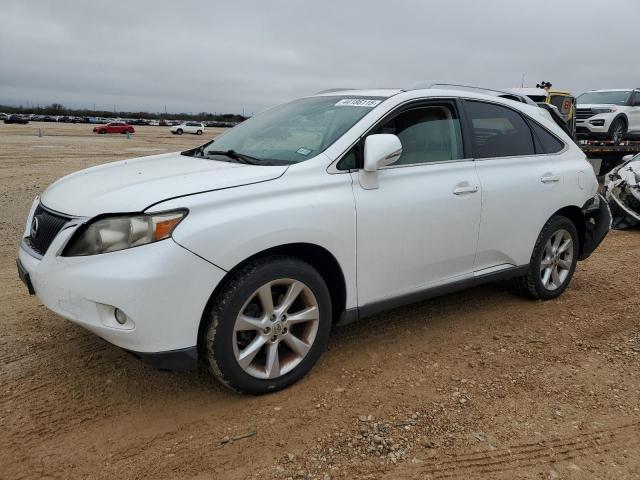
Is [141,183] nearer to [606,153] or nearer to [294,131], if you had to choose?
[294,131]

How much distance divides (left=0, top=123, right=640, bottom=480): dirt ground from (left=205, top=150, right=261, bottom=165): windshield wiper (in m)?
1.36

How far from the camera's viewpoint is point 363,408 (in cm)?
306

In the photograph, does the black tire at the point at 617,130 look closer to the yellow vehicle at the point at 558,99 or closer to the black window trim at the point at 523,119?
the yellow vehicle at the point at 558,99

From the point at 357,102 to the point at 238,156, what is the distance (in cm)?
88

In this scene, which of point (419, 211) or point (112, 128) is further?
point (112, 128)

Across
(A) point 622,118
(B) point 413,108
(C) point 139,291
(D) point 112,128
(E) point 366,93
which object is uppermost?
(E) point 366,93

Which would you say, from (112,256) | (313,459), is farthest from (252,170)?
(313,459)

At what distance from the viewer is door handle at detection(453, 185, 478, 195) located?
3754mm

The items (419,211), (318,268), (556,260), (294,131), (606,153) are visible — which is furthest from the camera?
(606,153)

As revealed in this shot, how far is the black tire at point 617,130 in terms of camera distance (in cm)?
1483

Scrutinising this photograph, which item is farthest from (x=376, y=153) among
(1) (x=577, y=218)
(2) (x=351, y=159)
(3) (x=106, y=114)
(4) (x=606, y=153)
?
(3) (x=106, y=114)

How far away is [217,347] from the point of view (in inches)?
112

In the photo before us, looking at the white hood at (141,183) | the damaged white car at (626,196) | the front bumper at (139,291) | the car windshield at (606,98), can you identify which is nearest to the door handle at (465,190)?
the white hood at (141,183)

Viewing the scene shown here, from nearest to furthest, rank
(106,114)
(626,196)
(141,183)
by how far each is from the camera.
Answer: (141,183) < (626,196) < (106,114)
